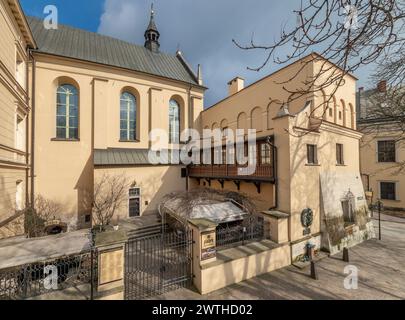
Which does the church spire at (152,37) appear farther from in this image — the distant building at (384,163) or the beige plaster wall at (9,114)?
the distant building at (384,163)

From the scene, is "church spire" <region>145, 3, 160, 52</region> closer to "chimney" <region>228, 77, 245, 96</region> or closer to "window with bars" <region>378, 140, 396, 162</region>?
"chimney" <region>228, 77, 245, 96</region>

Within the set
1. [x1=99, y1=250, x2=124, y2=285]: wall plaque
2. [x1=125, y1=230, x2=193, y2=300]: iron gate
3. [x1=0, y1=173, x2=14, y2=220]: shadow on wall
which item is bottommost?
[x1=125, y1=230, x2=193, y2=300]: iron gate

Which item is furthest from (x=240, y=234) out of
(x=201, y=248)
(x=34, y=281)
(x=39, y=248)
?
(x=39, y=248)

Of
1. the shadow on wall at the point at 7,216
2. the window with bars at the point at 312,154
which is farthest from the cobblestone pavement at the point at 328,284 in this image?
the shadow on wall at the point at 7,216

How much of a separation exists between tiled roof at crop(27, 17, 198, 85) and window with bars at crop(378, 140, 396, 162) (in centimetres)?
2024

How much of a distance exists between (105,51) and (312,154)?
17.7 meters

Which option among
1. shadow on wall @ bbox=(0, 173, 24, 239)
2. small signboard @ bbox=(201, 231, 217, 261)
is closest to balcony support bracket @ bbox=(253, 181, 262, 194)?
small signboard @ bbox=(201, 231, 217, 261)

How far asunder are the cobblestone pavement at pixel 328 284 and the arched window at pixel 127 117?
522 inches

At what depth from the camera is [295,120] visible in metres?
9.88

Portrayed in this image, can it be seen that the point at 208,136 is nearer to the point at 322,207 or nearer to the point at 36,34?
the point at 322,207

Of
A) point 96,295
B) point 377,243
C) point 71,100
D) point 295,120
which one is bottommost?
point 377,243

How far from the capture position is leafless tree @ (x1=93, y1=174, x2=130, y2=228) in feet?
43.3

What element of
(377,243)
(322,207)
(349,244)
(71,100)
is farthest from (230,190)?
(71,100)
